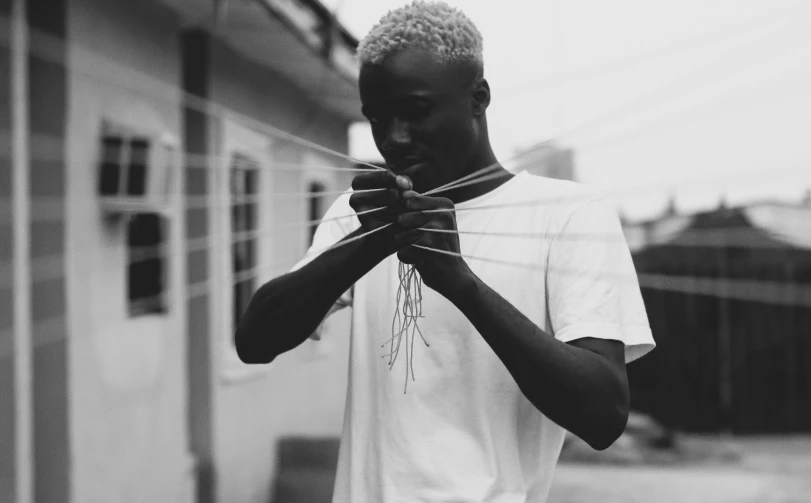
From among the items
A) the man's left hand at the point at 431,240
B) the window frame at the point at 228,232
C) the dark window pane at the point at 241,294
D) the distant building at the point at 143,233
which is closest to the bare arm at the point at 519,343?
the man's left hand at the point at 431,240

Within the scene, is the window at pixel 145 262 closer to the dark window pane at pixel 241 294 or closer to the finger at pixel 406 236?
the dark window pane at pixel 241 294

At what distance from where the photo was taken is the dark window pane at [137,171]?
475 cm

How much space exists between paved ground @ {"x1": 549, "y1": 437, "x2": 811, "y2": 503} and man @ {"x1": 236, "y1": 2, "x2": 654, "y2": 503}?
21.5 ft

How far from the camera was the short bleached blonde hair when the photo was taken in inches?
70.0

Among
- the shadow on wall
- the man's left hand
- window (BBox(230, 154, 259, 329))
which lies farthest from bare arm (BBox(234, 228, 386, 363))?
the shadow on wall

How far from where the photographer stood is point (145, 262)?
5527 mm

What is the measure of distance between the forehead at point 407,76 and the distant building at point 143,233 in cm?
76

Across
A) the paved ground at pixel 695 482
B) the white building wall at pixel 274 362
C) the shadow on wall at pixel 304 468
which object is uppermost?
the white building wall at pixel 274 362

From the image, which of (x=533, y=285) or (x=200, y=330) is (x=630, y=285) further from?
(x=200, y=330)

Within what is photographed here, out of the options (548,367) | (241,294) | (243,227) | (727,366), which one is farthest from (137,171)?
(727,366)

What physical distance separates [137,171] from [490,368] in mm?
3243

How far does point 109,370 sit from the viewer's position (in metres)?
4.92

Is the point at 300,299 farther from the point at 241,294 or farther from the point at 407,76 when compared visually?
the point at 241,294

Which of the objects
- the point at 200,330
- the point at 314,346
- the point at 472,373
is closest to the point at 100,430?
the point at 200,330
